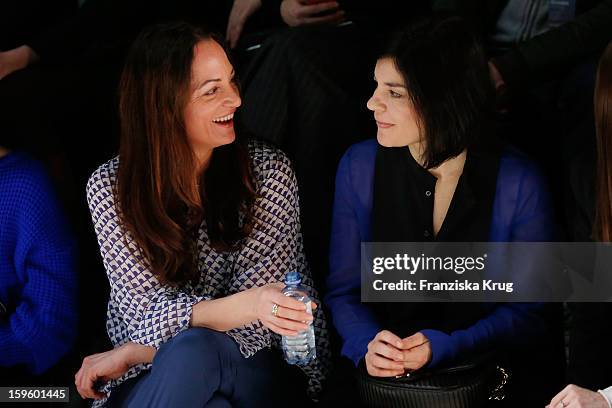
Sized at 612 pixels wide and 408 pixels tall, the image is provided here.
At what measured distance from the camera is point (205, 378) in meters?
2.32

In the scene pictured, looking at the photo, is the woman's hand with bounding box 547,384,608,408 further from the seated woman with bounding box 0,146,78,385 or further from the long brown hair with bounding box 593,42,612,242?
the seated woman with bounding box 0,146,78,385

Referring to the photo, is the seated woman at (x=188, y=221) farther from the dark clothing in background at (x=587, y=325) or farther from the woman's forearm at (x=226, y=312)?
the dark clothing in background at (x=587, y=325)

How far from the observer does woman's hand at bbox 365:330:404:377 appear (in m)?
2.40

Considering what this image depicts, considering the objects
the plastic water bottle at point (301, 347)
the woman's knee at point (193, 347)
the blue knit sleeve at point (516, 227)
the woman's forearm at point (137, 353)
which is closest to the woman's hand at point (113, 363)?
the woman's forearm at point (137, 353)

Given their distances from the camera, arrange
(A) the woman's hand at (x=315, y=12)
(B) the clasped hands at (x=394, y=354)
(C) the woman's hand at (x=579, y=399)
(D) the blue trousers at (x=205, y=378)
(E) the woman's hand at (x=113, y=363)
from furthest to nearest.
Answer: (A) the woman's hand at (x=315, y=12) → (E) the woman's hand at (x=113, y=363) → (B) the clasped hands at (x=394, y=354) → (D) the blue trousers at (x=205, y=378) → (C) the woman's hand at (x=579, y=399)

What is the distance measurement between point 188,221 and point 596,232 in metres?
0.97

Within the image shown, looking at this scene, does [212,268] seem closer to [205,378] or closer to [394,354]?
[205,378]

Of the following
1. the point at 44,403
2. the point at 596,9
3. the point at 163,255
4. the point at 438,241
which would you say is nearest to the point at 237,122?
the point at 163,255

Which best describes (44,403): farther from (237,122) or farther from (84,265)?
(237,122)

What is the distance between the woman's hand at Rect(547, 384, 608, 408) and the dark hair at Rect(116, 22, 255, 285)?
2.82ft

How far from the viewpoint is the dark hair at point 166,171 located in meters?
2.52

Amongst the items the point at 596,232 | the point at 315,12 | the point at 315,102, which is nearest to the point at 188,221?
the point at 315,102

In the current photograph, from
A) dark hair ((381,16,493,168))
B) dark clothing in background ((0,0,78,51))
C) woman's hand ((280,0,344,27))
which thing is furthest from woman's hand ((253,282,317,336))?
dark clothing in background ((0,0,78,51))

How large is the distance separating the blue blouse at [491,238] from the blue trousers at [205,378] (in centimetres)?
23
